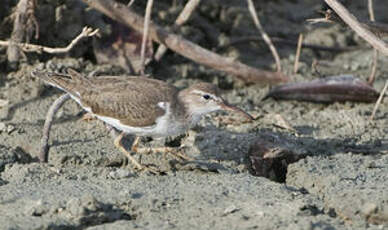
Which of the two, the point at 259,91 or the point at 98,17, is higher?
the point at 98,17

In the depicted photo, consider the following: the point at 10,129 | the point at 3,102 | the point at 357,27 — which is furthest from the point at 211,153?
the point at 3,102

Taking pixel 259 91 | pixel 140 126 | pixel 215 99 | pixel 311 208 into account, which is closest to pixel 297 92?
pixel 259 91

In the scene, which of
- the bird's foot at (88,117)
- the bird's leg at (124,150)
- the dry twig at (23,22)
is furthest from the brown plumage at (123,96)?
the dry twig at (23,22)

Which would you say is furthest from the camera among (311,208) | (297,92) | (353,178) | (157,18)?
(157,18)

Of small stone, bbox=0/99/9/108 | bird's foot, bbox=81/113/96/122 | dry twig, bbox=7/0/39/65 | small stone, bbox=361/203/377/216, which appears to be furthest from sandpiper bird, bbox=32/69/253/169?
small stone, bbox=361/203/377/216

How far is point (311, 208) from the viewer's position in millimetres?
5266

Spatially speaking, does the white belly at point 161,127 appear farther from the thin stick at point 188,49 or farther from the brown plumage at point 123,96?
the thin stick at point 188,49

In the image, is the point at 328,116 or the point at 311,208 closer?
the point at 311,208

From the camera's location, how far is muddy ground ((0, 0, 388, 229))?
512 cm

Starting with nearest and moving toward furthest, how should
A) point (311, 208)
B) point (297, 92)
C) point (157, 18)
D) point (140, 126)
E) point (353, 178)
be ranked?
point (311, 208) → point (353, 178) → point (140, 126) → point (297, 92) → point (157, 18)

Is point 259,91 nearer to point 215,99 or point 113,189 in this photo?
point 215,99

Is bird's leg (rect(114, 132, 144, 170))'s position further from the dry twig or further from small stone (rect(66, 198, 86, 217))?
the dry twig

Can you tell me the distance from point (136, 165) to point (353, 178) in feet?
5.49

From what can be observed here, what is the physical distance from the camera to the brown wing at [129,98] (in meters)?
6.39
